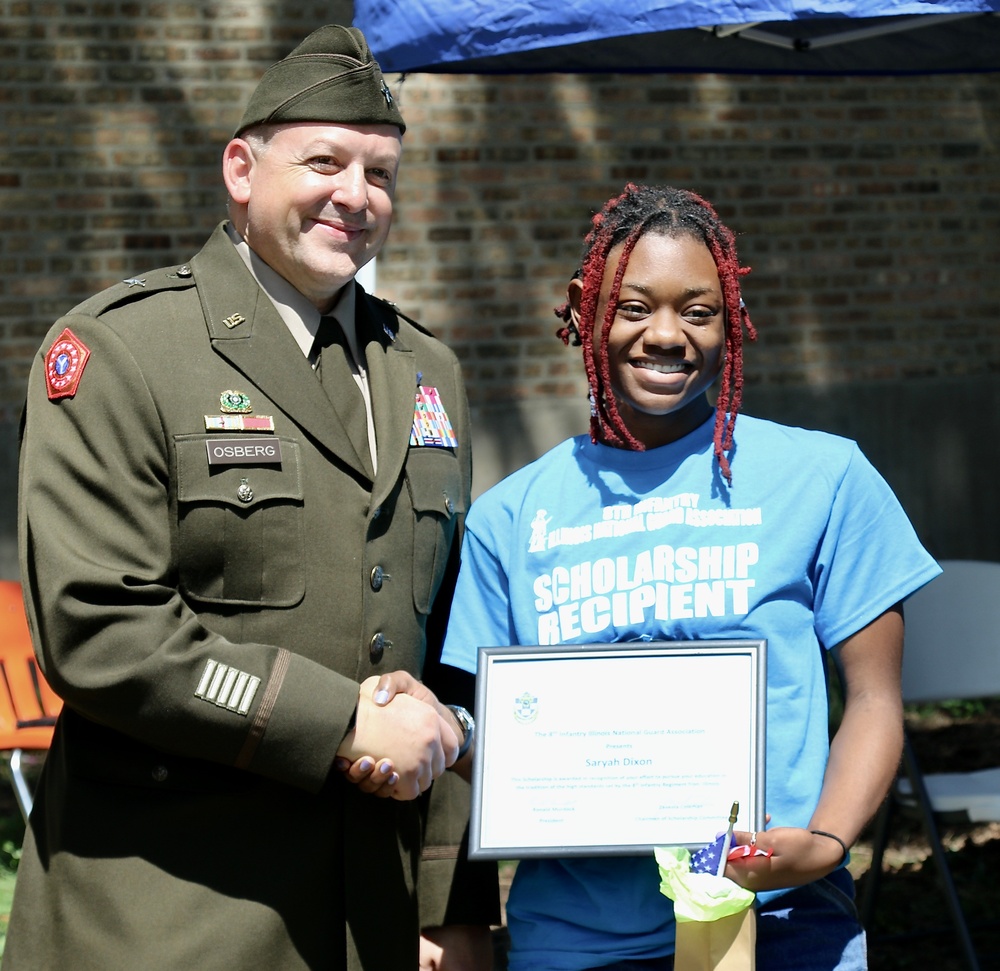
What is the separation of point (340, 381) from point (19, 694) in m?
2.07

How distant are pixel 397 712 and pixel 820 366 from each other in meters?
6.12

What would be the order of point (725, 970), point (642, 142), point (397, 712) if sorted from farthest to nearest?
point (642, 142) → point (397, 712) → point (725, 970)

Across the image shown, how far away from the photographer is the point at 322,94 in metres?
2.42

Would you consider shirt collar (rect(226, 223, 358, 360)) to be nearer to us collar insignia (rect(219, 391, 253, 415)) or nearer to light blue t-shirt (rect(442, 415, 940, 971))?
us collar insignia (rect(219, 391, 253, 415))

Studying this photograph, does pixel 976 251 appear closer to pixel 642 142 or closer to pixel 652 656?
pixel 642 142

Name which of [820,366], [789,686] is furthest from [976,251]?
[789,686]

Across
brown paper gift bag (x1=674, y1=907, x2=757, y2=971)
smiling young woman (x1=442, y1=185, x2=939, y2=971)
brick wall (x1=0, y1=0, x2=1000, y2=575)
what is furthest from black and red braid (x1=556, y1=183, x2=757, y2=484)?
brick wall (x1=0, y1=0, x2=1000, y2=575)

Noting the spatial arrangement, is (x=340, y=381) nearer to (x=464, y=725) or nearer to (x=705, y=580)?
(x=464, y=725)

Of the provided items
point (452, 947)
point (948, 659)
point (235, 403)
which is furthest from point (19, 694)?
point (948, 659)

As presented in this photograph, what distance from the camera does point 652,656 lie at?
6.84 feet

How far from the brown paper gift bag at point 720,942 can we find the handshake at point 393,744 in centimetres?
51

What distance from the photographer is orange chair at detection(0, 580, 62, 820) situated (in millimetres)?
3924

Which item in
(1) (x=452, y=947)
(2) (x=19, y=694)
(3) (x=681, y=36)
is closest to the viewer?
(1) (x=452, y=947)

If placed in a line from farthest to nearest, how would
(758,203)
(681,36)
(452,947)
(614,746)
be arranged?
(758,203) < (681,36) < (452,947) < (614,746)
